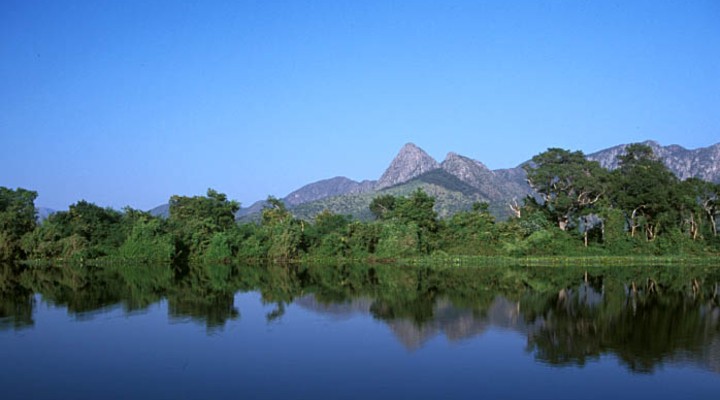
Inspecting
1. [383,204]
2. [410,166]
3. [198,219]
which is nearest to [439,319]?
[198,219]

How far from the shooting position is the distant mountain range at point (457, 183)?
10631 cm

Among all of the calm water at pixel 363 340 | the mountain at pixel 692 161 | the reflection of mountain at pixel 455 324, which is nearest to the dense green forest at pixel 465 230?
the calm water at pixel 363 340

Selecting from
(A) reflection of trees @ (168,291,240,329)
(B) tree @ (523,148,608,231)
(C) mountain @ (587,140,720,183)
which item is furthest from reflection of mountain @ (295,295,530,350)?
(C) mountain @ (587,140,720,183)

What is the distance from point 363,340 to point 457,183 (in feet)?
399

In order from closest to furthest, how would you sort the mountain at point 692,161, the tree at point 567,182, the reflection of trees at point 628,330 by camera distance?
the reflection of trees at point 628,330 < the tree at point 567,182 < the mountain at point 692,161

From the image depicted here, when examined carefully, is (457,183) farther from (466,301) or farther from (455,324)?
(455,324)

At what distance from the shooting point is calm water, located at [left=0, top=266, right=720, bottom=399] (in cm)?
1305

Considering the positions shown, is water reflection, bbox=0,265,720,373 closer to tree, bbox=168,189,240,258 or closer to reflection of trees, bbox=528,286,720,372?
reflection of trees, bbox=528,286,720,372

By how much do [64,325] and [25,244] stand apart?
36.1m

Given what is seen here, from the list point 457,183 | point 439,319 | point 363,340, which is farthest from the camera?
point 457,183

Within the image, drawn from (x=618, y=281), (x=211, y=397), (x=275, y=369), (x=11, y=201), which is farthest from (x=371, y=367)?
(x=11, y=201)

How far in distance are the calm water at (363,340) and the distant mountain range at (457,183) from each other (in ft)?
169

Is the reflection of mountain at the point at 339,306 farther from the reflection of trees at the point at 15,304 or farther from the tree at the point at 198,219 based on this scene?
the tree at the point at 198,219

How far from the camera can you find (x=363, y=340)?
710 inches
